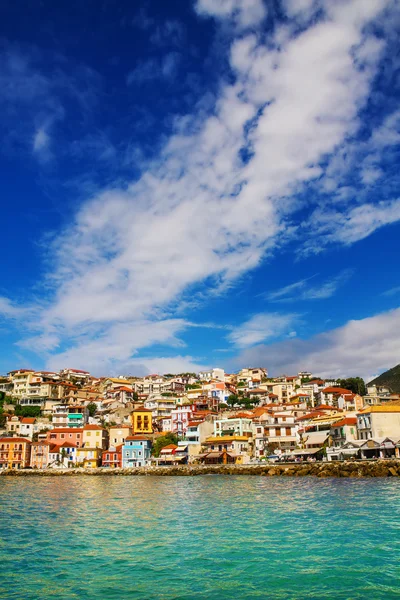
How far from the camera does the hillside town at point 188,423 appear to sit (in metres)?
63.4

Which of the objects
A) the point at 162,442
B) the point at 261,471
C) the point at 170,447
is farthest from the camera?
the point at 162,442

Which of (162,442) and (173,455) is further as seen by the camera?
(162,442)

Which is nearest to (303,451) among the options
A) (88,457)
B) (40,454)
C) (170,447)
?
(170,447)

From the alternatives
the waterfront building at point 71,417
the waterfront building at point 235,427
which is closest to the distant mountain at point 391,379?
the waterfront building at point 235,427

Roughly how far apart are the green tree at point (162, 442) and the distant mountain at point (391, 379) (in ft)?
263

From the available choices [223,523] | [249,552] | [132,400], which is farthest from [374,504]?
[132,400]

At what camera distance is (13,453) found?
78.7 metres

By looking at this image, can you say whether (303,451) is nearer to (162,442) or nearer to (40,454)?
(162,442)

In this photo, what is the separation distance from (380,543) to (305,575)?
202 inches

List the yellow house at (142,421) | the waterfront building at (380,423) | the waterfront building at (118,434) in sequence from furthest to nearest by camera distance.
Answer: the yellow house at (142,421) → the waterfront building at (118,434) → the waterfront building at (380,423)

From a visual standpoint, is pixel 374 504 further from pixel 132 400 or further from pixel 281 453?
pixel 132 400

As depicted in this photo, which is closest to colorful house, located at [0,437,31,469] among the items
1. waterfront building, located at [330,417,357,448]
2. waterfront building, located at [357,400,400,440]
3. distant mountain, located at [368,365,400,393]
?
waterfront building, located at [330,417,357,448]

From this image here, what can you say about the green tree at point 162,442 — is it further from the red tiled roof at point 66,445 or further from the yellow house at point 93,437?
the red tiled roof at point 66,445

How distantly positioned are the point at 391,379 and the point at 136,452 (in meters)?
102
